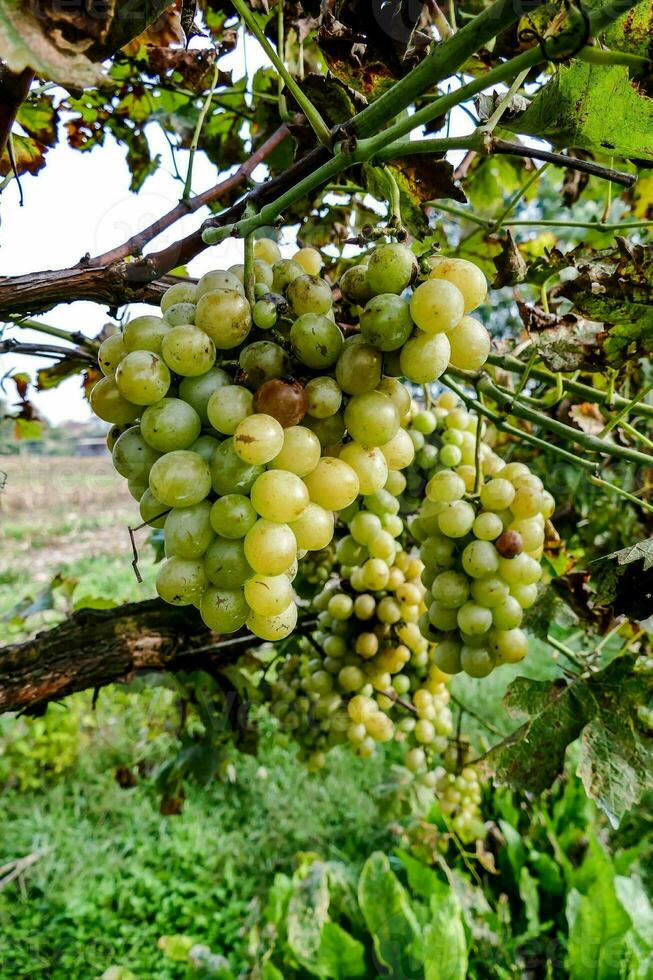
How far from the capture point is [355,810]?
311 centimetres

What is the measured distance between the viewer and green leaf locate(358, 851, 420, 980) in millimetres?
1814

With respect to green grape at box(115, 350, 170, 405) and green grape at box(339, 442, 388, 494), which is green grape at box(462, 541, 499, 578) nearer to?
green grape at box(339, 442, 388, 494)

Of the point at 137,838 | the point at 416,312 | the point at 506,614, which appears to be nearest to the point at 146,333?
the point at 416,312

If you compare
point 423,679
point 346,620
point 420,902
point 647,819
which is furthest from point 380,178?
point 647,819

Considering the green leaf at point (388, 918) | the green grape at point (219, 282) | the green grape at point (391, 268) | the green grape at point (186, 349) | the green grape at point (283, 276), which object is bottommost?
the green leaf at point (388, 918)

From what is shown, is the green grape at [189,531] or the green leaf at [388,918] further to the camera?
the green leaf at [388,918]

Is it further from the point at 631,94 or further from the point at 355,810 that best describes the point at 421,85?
the point at 355,810

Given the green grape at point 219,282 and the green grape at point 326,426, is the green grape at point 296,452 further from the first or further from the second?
the green grape at point 219,282

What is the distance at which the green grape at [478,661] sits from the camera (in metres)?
0.91

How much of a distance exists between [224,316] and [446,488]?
479 millimetres

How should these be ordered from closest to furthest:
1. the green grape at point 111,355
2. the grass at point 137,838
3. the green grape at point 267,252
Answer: the green grape at point 111,355, the green grape at point 267,252, the grass at point 137,838

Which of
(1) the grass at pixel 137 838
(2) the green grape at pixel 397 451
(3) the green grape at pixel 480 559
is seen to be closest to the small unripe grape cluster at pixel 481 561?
(3) the green grape at pixel 480 559

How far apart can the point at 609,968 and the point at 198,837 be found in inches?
71.1

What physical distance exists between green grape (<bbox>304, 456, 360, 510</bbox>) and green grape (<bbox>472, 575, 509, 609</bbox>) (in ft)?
1.26
